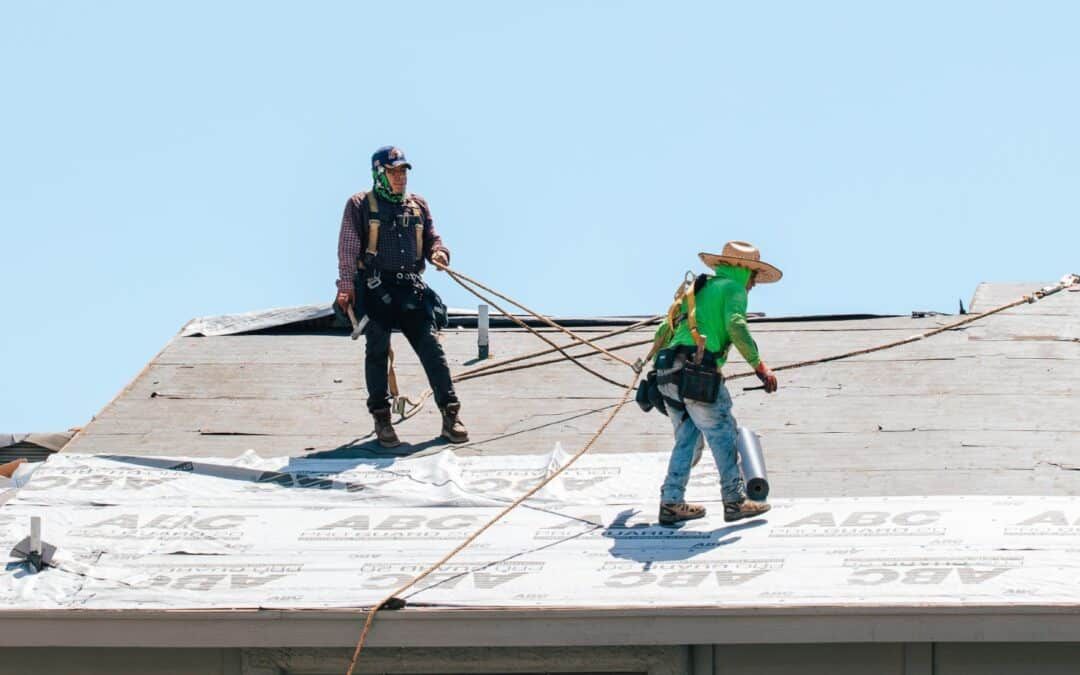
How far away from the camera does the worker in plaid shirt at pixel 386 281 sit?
1134 cm

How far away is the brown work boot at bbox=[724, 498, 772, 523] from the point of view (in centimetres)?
959

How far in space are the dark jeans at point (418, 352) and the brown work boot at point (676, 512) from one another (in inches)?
90.4

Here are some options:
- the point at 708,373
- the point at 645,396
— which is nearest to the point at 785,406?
the point at 645,396

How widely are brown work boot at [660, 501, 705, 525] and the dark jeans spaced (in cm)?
230

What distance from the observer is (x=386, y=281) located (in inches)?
450

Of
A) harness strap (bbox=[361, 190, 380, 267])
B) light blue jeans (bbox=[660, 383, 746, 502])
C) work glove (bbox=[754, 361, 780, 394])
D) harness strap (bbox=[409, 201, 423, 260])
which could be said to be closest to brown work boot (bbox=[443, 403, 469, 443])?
harness strap (bbox=[409, 201, 423, 260])

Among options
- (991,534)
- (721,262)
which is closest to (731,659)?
(991,534)

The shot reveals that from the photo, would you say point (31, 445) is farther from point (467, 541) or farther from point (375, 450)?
point (467, 541)

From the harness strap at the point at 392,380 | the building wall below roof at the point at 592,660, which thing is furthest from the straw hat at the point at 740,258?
the harness strap at the point at 392,380

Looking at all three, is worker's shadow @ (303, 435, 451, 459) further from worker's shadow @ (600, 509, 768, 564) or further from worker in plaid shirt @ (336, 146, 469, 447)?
worker's shadow @ (600, 509, 768, 564)

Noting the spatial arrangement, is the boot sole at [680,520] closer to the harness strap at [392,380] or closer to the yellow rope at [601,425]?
the yellow rope at [601,425]

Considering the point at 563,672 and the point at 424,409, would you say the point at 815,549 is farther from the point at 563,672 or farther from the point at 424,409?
the point at 424,409

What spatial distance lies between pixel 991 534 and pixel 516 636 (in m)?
2.49

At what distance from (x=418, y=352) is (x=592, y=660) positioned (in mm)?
3393
